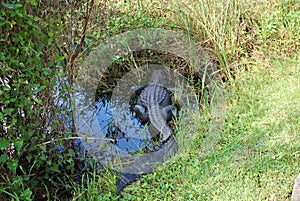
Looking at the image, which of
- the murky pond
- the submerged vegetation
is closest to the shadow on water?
the murky pond

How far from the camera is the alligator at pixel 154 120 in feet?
9.28

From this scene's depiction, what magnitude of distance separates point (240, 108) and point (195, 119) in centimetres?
39

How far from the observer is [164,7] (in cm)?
436


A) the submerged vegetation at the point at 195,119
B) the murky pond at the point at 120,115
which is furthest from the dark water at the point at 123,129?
the submerged vegetation at the point at 195,119

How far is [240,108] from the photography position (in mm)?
3260

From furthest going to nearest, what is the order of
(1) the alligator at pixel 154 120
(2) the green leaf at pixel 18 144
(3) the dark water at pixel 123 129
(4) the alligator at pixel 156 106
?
(4) the alligator at pixel 156 106 < (3) the dark water at pixel 123 129 < (1) the alligator at pixel 154 120 < (2) the green leaf at pixel 18 144

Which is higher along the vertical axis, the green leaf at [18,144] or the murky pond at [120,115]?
the green leaf at [18,144]

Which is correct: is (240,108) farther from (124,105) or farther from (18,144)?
(18,144)

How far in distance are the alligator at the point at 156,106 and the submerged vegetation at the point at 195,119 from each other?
0.95 feet

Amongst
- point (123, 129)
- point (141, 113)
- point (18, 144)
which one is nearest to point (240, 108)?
point (141, 113)

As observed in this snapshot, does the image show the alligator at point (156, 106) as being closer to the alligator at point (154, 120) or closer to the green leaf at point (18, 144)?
the alligator at point (154, 120)

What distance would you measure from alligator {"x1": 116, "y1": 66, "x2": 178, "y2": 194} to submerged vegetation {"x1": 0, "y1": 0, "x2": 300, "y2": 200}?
0.09 m

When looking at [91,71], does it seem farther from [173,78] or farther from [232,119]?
[232,119]

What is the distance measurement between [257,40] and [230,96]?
0.82 metres
